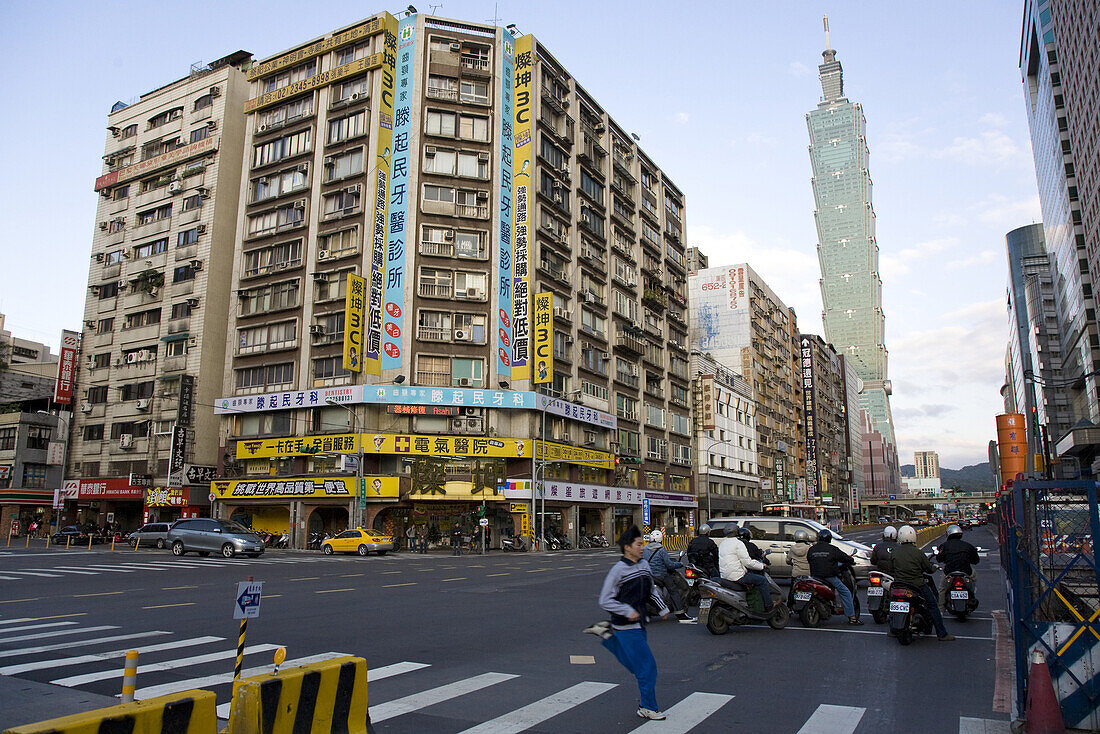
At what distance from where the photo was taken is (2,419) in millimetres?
61969

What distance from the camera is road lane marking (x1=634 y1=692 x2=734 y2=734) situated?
21.2ft

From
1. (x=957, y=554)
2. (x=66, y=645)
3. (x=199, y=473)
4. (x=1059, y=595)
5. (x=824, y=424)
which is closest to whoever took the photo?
(x=1059, y=595)

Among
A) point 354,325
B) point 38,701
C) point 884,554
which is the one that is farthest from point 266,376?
point 38,701

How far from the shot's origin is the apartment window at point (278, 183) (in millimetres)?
50531

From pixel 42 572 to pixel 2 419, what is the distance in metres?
49.2

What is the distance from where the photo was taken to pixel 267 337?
163ft

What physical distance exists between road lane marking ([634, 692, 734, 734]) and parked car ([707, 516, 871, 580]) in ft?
40.8

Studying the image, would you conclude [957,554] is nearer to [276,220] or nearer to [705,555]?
[705,555]

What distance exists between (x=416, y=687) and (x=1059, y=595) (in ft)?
20.6

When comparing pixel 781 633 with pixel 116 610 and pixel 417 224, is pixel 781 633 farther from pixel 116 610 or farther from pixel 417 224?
pixel 417 224

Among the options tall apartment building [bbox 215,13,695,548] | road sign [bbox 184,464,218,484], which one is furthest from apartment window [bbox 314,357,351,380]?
road sign [bbox 184,464,218,484]

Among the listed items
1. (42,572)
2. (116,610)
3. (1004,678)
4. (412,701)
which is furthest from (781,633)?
(42,572)

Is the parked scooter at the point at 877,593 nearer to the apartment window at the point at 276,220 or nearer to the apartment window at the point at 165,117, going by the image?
the apartment window at the point at 276,220

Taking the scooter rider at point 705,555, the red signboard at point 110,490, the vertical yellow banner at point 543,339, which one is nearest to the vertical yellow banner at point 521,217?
the vertical yellow banner at point 543,339
